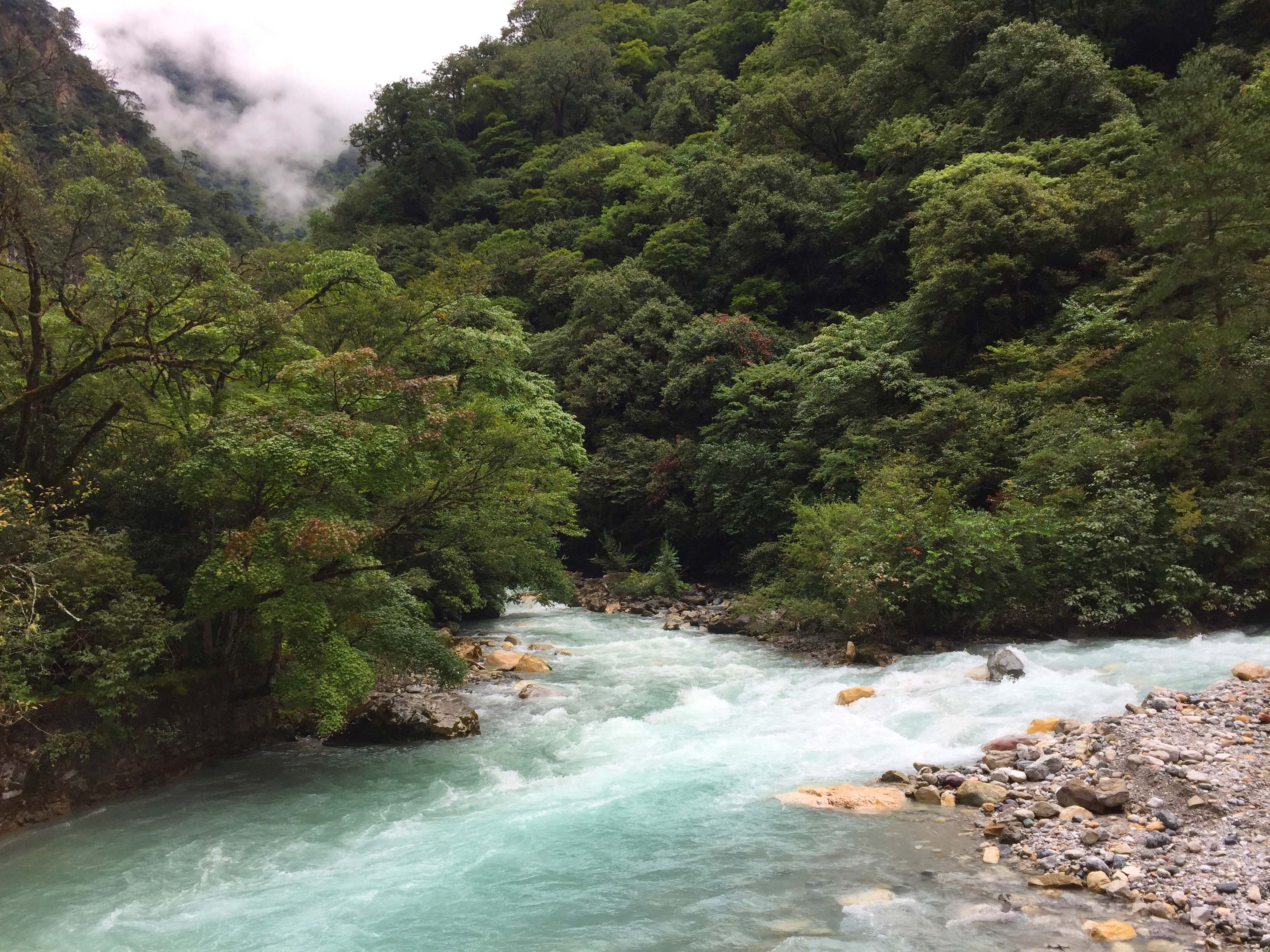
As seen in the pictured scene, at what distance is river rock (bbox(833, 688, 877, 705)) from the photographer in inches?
458

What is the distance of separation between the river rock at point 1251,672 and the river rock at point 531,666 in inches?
447

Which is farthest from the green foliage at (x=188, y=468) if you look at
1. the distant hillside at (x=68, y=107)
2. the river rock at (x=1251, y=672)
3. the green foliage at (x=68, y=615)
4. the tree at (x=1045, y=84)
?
the tree at (x=1045, y=84)

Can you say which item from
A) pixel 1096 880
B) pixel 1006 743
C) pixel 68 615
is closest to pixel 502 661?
pixel 68 615

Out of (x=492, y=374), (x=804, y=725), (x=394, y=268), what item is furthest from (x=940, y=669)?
(x=394, y=268)

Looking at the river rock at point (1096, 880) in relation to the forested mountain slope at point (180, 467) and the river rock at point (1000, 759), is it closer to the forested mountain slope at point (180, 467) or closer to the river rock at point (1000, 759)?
the river rock at point (1000, 759)

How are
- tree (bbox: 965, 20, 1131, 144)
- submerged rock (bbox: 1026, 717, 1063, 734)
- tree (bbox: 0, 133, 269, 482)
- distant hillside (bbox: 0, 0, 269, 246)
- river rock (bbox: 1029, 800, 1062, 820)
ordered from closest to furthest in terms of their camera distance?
river rock (bbox: 1029, 800, 1062, 820) → submerged rock (bbox: 1026, 717, 1063, 734) → tree (bbox: 0, 133, 269, 482) → distant hillside (bbox: 0, 0, 269, 246) → tree (bbox: 965, 20, 1131, 144)

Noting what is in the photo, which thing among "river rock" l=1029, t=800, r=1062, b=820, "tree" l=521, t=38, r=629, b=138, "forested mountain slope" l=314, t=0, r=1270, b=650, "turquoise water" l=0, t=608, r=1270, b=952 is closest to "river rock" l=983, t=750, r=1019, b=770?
"turquoise water" l=0, t=608, r=1270, b=952

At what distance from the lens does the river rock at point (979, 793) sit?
7562 millimetres

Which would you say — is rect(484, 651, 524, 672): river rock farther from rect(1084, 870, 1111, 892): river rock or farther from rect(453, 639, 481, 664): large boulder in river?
rect(1084, 870, 1111, 892): river rock

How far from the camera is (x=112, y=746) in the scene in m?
9.19

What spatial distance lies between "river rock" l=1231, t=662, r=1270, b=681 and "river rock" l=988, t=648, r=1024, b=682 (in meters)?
2.59

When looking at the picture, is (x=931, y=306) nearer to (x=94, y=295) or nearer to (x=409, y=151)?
(x=94, y=295)

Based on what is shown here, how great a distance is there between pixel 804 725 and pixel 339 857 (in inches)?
252

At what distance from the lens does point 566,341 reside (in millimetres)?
32469
